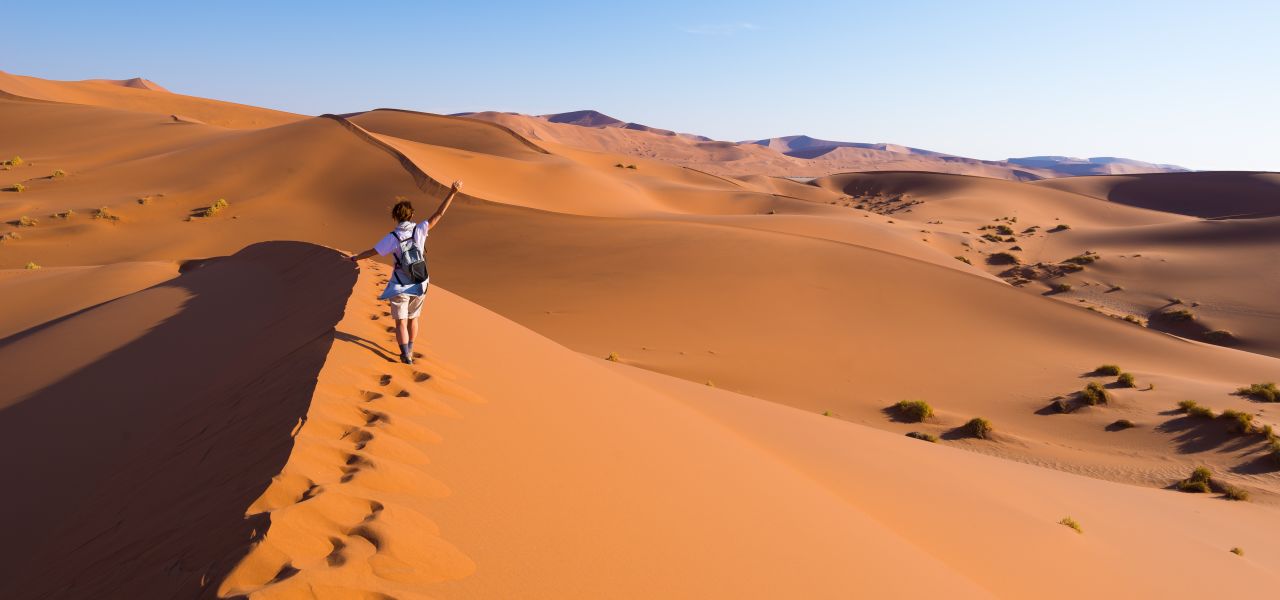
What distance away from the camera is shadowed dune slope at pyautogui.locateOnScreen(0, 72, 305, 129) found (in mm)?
61312

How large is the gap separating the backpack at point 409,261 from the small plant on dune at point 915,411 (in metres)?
9.42

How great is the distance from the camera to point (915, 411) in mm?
12102

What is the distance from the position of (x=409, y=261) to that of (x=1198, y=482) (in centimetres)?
1132

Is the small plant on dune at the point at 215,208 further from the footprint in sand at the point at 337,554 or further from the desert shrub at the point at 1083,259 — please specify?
the desert shrub at the point at 1083,259

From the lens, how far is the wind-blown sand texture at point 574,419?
321 cm

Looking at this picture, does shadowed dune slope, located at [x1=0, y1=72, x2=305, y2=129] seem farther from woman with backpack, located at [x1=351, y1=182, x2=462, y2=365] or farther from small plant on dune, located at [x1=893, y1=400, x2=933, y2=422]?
woman with backpack, located at [x1=351, y1=182, x2=462, y2=365]

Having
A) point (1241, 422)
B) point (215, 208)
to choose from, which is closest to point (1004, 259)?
point (1241, 422)

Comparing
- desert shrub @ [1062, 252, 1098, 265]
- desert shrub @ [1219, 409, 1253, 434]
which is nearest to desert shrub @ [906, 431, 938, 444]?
desert shrub @ [1219, 409, 1253, 434]

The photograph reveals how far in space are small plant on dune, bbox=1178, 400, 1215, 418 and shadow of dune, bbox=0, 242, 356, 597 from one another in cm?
1379

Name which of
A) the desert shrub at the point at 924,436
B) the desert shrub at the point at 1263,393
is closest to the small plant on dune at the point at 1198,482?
the desert shrub at the point at 924,436

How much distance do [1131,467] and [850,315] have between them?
7161mm

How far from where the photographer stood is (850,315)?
1711 centimetres

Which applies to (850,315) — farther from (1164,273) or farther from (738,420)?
(1164,273)

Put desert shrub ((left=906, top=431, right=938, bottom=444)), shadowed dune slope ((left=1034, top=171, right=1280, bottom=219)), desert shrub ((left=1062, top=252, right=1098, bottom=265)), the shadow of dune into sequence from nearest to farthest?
the shadow of dune
desert shrub ((left=906, top=431, right=938, bottom=444))
desert shrub ((left=1062, top=252, right=1098, bottom=265))
shadowed dune slope ((left=1034, top=171, right=1280, bottom=219))
